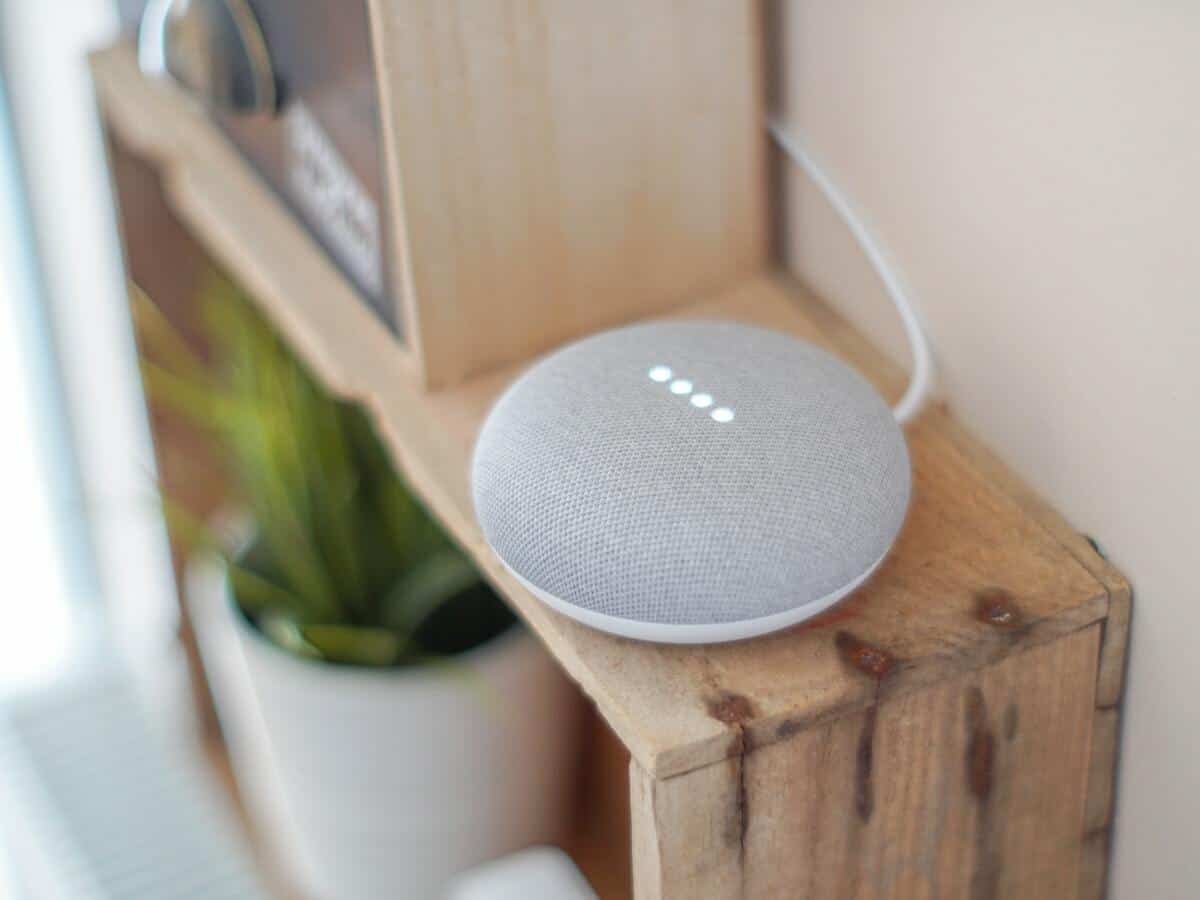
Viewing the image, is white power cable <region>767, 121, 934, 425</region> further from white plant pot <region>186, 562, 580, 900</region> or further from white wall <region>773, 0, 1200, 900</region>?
white plant pot <region>186, 562, 580, 900</region>

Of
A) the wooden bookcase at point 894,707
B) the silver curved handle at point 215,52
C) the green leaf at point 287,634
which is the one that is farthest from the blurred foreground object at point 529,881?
the silver curved handle at point 215,52

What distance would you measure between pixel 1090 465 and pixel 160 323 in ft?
2.03

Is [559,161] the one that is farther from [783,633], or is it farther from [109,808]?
[109,808]

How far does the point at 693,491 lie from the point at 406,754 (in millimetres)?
429

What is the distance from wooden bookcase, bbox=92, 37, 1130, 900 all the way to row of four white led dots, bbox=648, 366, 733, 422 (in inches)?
3.3

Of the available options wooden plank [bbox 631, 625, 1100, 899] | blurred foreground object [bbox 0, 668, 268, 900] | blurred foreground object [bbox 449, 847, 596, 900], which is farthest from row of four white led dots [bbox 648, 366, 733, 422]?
blurred foreground object [bbox 0, 668, 268, 900]

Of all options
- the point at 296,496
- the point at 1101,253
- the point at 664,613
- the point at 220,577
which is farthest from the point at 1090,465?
the point at 220,577

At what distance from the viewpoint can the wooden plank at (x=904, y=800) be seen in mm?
548

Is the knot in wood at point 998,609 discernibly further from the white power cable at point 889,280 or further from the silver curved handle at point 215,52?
the silver curved handle at point 215,52

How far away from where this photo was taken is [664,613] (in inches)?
20.9

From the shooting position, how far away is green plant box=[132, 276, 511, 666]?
90 centimetres

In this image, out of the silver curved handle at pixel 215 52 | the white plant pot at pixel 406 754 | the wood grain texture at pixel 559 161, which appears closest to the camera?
the wood grain texture at pixel 559 161

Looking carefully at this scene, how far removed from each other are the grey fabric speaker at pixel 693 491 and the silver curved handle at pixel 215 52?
0.28m

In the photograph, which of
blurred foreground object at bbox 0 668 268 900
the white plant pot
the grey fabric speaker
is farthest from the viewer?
blurred foreground object at bbox 0 668 268 900
